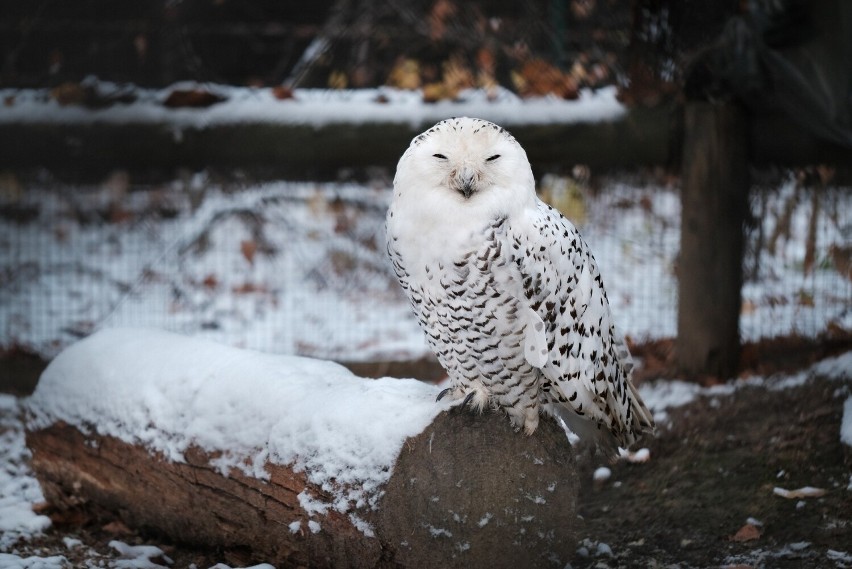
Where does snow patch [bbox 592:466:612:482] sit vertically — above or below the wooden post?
below

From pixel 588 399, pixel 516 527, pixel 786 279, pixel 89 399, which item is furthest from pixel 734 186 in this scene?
pixel 89 399

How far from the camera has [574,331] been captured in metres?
2.25

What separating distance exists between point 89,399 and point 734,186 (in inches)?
101

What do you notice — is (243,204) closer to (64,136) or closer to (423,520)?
(64,136)

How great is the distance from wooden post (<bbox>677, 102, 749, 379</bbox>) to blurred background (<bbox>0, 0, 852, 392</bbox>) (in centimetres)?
4

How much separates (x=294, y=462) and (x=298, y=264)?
3013mm

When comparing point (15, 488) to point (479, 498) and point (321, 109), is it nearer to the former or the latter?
point (479, 498)

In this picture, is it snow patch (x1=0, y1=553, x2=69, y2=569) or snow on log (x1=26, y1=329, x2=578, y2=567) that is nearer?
snow on log (x1=26, y1=329, x2=578, y2=567)

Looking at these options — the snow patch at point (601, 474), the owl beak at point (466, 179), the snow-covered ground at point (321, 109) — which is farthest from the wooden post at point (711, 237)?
the owl beak at point (466, 179)

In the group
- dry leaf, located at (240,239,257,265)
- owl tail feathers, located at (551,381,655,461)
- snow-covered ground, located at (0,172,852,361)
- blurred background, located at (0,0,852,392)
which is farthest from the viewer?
dry leaf, located at (240,239,257,265)

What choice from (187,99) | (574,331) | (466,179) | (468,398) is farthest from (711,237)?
(187,99)

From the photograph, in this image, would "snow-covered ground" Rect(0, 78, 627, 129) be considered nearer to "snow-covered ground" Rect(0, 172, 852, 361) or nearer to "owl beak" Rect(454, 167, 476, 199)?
"snow-covered ground" Rect(0, 172, 852, 361)

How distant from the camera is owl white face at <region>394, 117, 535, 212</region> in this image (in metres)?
2.03

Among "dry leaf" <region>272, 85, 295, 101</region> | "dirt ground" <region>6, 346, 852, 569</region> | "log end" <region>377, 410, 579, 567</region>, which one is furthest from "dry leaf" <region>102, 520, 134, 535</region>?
"dry leaf" <region>272, 85, 295, 101</region>
